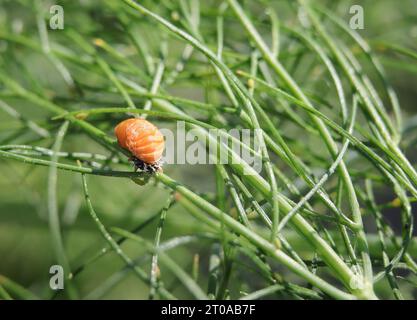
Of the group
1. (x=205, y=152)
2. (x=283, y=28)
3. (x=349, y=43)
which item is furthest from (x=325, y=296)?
(x=349, y=43)

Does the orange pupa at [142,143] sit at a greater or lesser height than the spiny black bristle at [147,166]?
greater

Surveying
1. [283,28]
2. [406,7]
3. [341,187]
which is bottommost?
[341,187]

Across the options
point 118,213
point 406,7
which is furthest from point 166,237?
point 406,7

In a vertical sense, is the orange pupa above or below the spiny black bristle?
above

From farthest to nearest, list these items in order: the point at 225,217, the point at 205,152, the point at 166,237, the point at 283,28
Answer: the point at 166,237, the point at 283,28, the point at 205,152, the point at 225,217

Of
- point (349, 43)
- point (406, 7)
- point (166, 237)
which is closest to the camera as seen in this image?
point (166, 237)

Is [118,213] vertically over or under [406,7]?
under
